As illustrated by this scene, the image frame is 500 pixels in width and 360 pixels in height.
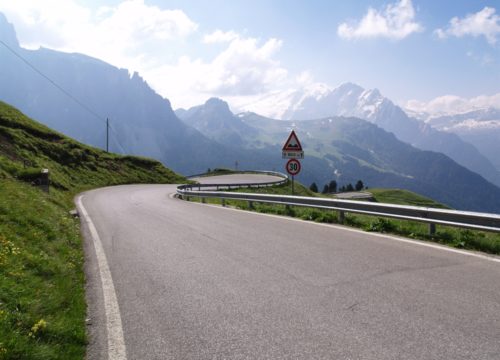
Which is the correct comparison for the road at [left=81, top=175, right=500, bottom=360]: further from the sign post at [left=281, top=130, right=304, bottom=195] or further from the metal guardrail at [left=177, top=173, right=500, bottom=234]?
the sign post at [left=281, top=130, right=304, bottom=195]

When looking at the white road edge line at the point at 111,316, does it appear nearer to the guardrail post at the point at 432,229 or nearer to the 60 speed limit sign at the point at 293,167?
the guardrail post at the point at 432,229

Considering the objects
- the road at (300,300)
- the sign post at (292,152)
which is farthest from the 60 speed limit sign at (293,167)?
the road at (300,300)

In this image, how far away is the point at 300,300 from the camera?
5016 millimetres

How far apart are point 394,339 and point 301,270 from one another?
8.83 ft

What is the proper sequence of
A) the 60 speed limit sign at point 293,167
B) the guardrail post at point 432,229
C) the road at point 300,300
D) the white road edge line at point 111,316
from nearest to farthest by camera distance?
the road at point 300,300 → the white road edge line at point 111,316 → the guardrail post at point 432,229 → the 60 speed limit sign at point 293,167

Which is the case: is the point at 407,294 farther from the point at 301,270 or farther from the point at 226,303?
the point at 226,303

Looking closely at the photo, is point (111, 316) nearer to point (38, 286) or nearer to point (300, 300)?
point (38, 286)

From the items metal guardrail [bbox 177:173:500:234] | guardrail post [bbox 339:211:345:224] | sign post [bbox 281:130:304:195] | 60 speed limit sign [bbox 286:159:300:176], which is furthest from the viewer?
60 speed limit sign [bbox 286:159:300:176]

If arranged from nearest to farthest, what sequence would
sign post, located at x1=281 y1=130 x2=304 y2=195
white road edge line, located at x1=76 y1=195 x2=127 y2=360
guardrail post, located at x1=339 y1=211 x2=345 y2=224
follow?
1. white road edge line, located at x1=76 y1=195 x2=127 y2=360
2. guardrail post, located at x1=339 y1=211 x2=345 y2=224
3. sign post, located at x1=281 y1=130 x2=304 y2=195

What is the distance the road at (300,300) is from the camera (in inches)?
149

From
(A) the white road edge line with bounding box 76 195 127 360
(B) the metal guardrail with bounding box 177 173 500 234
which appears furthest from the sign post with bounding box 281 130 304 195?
(A) the white road edge line with bounding box 76 195 127 360

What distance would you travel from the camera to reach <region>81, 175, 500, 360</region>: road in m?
3.78

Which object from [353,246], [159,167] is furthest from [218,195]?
[159,167]

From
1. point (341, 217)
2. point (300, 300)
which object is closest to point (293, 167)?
point (341, 217)
